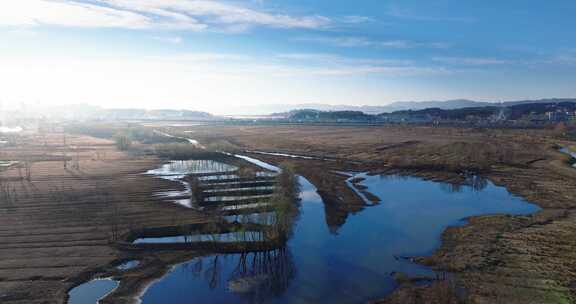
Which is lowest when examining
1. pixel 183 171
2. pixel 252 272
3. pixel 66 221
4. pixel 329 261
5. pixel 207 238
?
pixel 252 272

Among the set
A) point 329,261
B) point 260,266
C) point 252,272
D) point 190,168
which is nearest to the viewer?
point 252,272

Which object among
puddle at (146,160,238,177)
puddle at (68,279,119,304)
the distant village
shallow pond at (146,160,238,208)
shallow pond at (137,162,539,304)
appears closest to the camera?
puddle at (68,279,119,304)

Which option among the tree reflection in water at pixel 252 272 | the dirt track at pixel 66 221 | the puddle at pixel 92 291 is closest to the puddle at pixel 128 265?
the dirt track at pixel 66 221

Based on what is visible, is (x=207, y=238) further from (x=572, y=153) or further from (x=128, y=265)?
(x=572, y=153)

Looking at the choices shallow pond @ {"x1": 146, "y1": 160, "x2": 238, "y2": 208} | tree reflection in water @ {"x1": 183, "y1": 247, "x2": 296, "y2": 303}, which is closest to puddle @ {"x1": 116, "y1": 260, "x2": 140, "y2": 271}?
tree reflection in water @ {"x1": 183, "y1": 247, "x2": 296, "y2": 303}

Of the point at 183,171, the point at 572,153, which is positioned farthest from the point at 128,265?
the point at 572,153

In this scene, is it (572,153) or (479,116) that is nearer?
(572,153)

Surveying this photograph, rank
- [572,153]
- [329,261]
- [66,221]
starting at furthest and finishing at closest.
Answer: [572,153] < [66,221] < [329,261]

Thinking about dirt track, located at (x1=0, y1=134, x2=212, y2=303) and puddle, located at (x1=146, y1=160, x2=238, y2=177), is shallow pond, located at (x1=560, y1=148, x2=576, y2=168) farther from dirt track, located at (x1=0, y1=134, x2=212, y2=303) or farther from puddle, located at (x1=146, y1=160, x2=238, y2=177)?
dirt track, located at (x1=0, y1=134, x2=212, y2=303)
